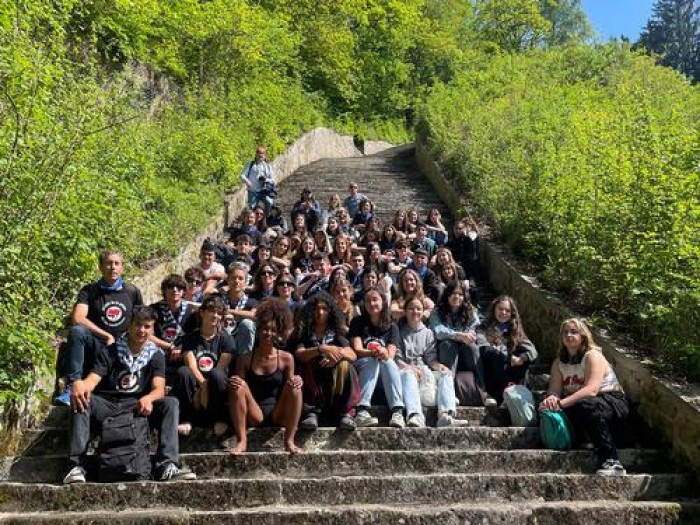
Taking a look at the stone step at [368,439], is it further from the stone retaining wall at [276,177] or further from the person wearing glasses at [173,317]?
the stone retaining wall at [276,177]

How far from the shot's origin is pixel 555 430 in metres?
5.43

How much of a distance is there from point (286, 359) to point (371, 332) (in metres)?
1.02

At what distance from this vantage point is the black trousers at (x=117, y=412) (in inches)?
189

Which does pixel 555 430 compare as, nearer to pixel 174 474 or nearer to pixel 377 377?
pixel 377 377

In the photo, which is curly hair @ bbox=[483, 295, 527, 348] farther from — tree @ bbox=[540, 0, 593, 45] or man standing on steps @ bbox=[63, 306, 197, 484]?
tree @ bbox=[540, 0, 593, 45]

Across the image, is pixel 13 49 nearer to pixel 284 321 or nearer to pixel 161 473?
pixel 284 321

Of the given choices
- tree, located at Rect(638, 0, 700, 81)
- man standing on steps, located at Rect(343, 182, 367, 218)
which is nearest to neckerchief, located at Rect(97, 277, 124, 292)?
man standing on steps, located at Rect(343, 182, 367, 218)

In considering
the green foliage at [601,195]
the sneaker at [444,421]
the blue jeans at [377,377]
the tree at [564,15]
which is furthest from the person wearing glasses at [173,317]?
the tree at [564,15]

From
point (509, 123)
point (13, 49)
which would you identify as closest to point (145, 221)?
point (13, 49)

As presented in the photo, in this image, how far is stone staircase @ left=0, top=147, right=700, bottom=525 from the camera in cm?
457

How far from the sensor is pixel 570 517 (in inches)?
183

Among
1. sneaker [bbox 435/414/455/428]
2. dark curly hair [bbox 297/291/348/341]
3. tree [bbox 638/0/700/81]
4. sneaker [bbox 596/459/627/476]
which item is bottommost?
sneaker [bbox 596/459/627/476]

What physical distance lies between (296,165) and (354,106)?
9246 millimetres

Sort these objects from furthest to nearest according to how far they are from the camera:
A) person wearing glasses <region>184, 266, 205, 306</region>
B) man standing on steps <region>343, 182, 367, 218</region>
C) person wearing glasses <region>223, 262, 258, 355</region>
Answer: man standing on steps <region>343, 182, 367, 218</region>
person wearing glasses <region>184, 266, 205, 306</region>
person wearing glasses <region>223, 262, 258, 355</region>
